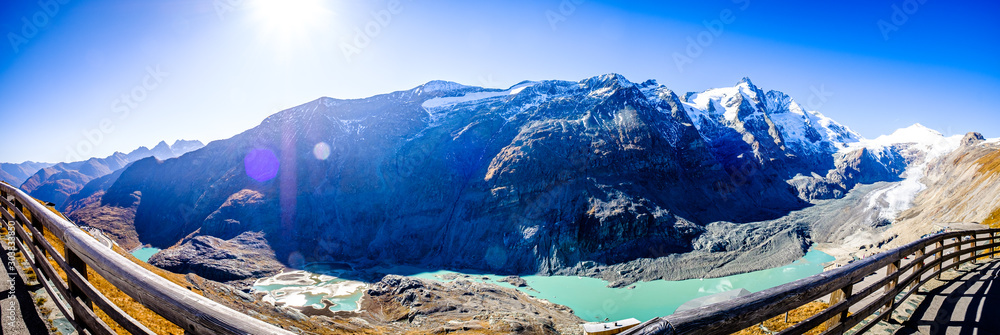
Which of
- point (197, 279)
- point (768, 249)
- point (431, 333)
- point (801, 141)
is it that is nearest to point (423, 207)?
point (197, 279)

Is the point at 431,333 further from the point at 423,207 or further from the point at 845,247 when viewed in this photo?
the point at 845,247

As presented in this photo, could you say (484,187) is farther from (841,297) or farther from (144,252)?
(144,252)

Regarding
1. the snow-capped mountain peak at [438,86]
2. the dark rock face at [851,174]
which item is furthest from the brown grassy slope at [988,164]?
the snow-capped mountain peak at [438,86]

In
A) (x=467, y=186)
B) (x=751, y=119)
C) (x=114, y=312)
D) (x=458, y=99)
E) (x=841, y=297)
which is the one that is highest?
(x=458, y=99)

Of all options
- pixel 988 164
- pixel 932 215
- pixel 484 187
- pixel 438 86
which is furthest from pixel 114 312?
pixel 438 86

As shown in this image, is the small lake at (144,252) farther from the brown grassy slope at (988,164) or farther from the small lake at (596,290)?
the brown grassy slope at (988,164)

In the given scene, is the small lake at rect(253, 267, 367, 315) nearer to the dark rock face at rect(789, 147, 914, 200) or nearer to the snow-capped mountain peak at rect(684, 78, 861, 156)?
the dark rock face at rect(789, 147, 914, 200)
